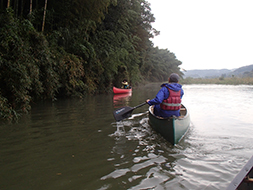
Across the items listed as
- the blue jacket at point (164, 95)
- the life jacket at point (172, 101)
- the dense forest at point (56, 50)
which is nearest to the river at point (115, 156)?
the blue jacket at point (164, 95)

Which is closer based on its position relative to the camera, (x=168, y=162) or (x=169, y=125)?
(x=168, y=162)

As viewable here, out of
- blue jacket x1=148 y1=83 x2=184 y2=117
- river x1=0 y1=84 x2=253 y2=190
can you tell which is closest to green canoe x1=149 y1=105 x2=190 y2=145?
river x1=0 y1=84 x2=253 y2=190

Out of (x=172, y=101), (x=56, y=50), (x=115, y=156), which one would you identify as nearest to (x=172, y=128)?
(x=172, y=101)

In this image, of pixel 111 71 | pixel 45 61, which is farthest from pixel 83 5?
pixel 111 71

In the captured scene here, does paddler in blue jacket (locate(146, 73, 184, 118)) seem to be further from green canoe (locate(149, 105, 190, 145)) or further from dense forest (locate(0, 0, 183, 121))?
dense forest (locate(0, 0, 183, 121))

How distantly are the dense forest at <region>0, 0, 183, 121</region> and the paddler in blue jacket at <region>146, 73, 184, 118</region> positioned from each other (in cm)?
379

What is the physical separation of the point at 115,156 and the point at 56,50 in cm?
778

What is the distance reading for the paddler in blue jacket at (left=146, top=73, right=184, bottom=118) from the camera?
4922 millimetres

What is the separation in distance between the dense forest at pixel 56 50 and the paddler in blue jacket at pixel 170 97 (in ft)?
12.4

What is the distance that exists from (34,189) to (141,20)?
27261 millimetres

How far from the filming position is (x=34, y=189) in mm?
2729

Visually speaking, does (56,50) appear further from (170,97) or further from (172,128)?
(172,128)

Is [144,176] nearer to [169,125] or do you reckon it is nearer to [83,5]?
[169,125]

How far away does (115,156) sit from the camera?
3912 millimetres
